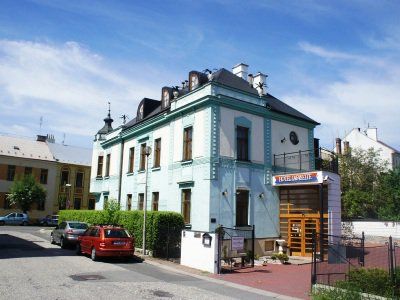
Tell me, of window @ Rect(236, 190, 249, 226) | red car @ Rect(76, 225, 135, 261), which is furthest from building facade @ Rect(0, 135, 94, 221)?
window @ Rect(236, 190, 249, 226)

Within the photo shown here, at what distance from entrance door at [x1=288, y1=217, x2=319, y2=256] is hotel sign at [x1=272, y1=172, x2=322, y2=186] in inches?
86.4

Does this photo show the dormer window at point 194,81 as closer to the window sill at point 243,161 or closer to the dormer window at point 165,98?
the dormer window at point 165,98

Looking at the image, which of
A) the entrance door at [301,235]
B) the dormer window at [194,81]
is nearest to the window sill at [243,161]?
the entrance door at [301,235]

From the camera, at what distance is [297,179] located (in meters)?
22.2

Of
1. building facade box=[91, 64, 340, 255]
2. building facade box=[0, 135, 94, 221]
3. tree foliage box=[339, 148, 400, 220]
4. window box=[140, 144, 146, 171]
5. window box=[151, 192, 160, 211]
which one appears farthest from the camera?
building facade box=[0, 135, 94, 221]

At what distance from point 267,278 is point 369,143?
156ft

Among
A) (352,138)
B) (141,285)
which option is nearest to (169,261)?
(141,285)

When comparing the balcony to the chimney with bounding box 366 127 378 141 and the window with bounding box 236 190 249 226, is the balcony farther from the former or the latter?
the chimney with bounding box 366 127 378 141

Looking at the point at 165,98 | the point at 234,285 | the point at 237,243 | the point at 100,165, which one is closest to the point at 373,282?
the point at 234,285

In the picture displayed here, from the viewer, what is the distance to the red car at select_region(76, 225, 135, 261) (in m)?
17.6

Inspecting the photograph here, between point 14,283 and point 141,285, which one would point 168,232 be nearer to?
point 141,285

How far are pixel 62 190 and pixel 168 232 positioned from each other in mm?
41070

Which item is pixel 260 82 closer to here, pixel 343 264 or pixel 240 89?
pixel 240 89

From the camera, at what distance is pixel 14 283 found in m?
11.7
